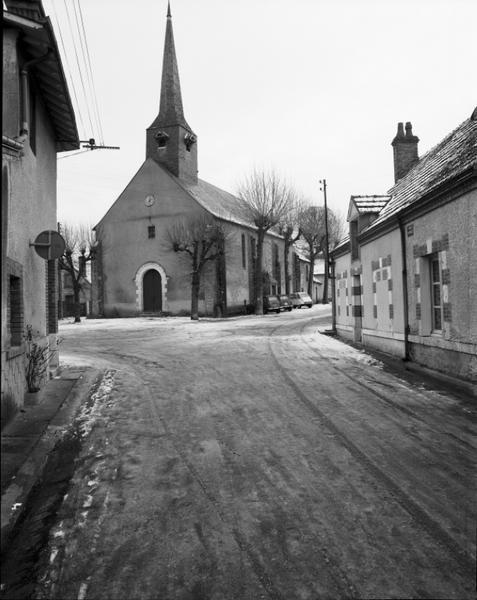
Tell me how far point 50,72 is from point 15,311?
14.0ft

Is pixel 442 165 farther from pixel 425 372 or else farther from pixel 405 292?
pixel 425 372

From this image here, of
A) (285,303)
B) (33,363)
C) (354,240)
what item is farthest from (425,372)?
(285,303)

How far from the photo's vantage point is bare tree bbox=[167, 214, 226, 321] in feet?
105

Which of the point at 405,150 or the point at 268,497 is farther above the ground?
the point at 405,150

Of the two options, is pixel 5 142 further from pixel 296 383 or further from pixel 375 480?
pixel 296 383

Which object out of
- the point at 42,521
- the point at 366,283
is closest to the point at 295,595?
the point at 42,521

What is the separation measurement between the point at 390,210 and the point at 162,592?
40.1 ft

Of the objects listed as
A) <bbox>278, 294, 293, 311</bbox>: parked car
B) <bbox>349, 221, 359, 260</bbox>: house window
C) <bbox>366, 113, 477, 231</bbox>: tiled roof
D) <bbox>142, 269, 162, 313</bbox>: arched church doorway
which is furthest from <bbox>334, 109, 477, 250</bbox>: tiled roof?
<bbox>278, 294, 293, 311</bbox>: parked car

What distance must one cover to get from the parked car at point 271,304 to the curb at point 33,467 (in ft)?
101

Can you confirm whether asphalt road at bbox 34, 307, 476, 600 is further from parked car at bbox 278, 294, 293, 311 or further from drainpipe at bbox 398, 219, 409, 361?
parked car at bbox 278, 294, 293, 311

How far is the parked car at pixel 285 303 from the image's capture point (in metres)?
40.4

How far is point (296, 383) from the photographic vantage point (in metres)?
9.32

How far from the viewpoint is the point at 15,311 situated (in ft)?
23.9

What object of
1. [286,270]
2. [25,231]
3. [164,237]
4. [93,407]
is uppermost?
[164,237]
